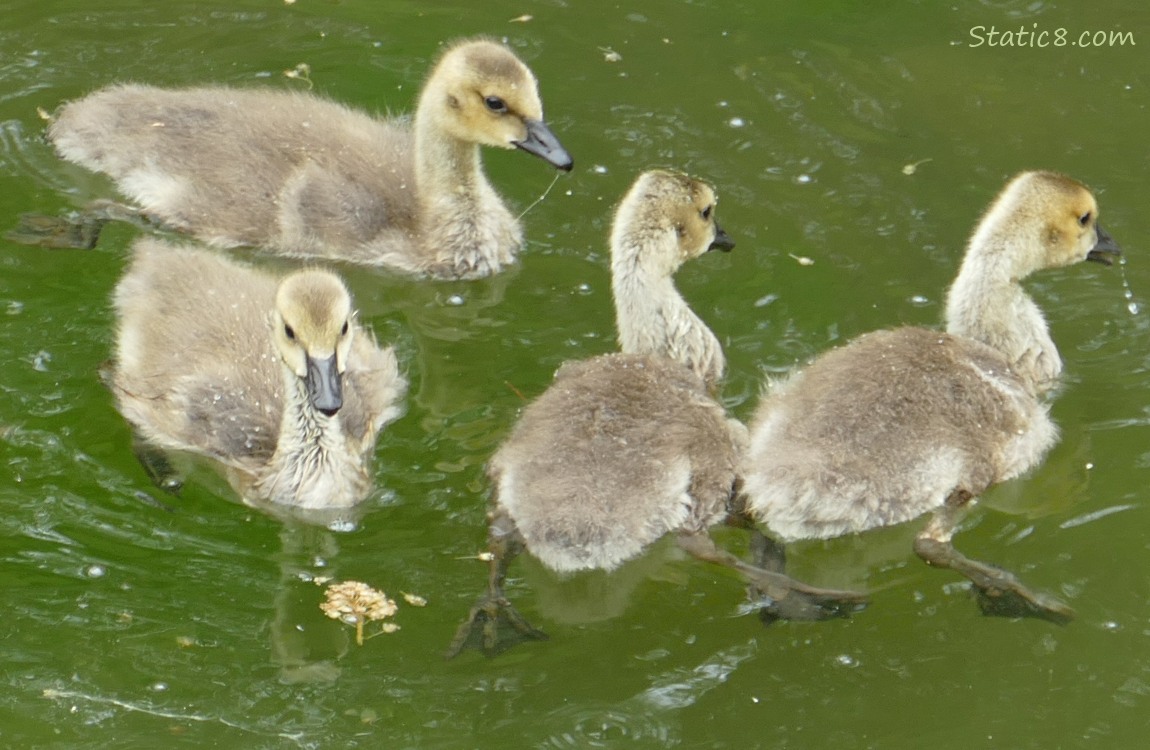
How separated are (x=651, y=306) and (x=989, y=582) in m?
1.53

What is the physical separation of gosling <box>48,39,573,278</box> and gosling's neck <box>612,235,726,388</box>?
78 centimetres

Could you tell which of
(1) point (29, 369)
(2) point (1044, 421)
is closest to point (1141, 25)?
(2) point (1044, 421)

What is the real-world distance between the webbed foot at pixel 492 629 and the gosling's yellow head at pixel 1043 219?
2.26 m

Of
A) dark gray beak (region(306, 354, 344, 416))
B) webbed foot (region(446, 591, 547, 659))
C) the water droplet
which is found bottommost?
the water droplet

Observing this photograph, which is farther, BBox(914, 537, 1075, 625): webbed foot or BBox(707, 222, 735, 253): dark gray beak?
BBox(707, 222, 735, 253): dark gray beak

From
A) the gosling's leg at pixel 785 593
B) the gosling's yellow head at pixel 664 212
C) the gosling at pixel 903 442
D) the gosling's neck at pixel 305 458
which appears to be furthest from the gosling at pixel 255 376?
the gosling at pixel 903 442

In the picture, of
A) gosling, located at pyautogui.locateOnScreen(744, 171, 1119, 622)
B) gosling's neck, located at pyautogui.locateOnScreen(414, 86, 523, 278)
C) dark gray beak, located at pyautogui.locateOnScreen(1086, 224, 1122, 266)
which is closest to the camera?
gosling, located at pyautogui.locateOnScreen(744, 171, 1119, 622)

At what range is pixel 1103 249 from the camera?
5.95 m

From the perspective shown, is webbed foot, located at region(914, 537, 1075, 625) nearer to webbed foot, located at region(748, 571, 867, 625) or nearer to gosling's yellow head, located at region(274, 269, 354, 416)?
webbed foot, located at region(748, 571, 867, 625)

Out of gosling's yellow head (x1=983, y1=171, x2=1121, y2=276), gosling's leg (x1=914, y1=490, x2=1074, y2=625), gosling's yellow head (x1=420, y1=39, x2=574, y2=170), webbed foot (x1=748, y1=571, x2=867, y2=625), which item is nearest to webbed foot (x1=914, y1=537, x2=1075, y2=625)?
gosling's leg (x1=914, y1=490, x2=1074, y2=625)

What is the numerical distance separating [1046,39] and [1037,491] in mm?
3370

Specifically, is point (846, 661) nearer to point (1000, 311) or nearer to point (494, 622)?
point (494, 622)

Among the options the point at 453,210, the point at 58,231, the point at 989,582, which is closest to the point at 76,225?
the point at 58,231

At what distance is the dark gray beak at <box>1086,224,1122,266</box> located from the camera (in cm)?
594
